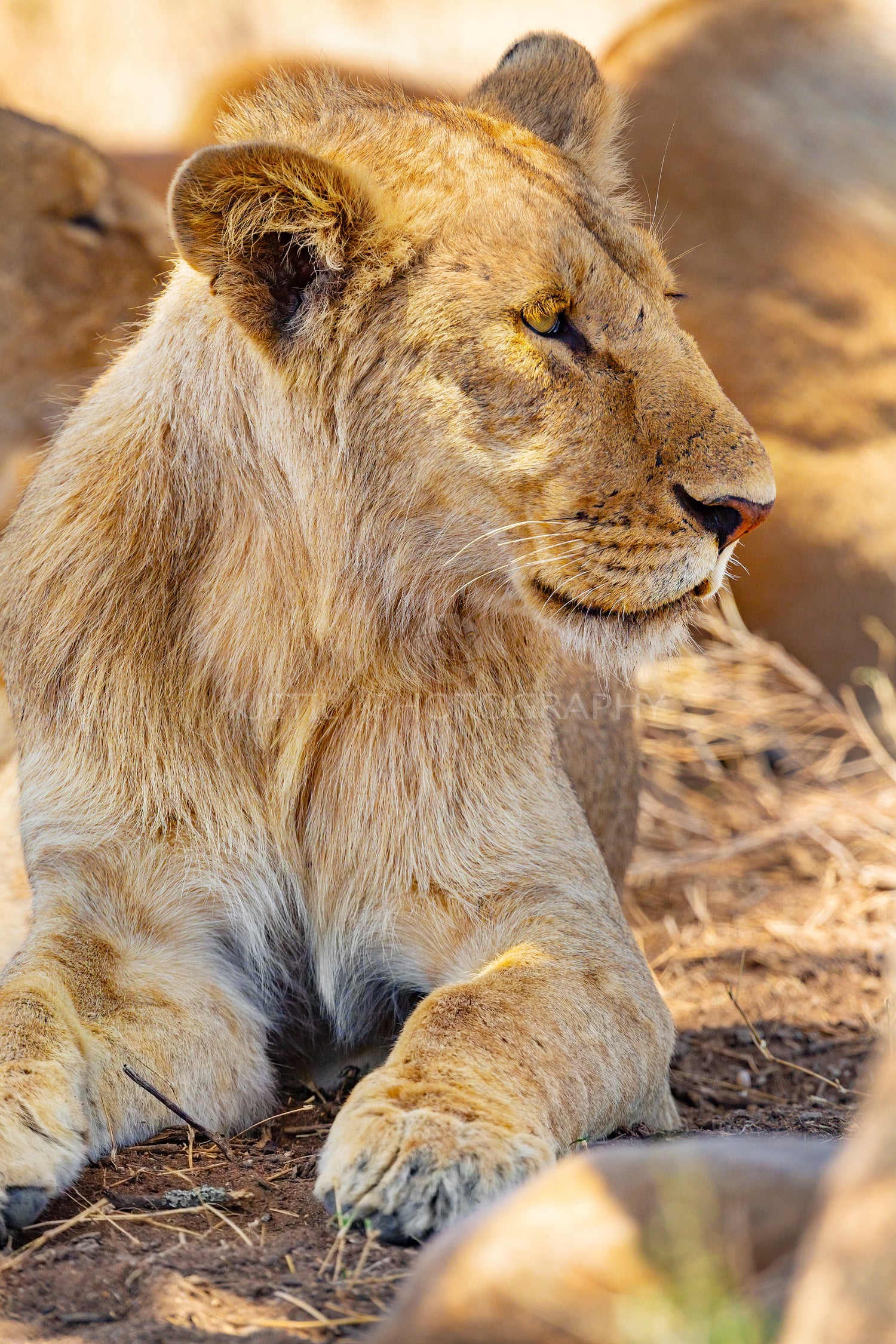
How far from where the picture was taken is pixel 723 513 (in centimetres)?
244

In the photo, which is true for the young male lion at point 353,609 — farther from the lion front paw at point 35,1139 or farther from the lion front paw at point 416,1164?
the lion front paw at point 416,1164

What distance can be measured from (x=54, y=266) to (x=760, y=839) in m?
3.57

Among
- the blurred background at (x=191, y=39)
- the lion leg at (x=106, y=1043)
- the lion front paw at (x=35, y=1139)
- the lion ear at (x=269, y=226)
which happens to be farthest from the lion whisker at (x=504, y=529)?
the blurred background at (x=191, y=39)

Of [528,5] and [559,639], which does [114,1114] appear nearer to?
[559,639]

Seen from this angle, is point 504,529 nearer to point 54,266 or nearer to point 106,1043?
point 106,1043

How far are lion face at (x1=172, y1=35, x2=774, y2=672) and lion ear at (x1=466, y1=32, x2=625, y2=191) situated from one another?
1.67ft

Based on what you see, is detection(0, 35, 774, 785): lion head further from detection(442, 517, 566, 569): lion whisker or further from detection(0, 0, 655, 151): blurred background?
detection(0, 0, 655, 151): blurred background

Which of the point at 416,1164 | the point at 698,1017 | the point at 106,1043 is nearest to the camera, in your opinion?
the point at 416,1164

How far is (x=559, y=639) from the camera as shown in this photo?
265 centimetres

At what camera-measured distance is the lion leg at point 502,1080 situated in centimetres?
197

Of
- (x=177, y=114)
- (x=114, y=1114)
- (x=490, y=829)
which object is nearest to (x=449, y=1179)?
(x=114, y=1114)

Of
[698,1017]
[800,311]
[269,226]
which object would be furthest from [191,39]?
[269,226]

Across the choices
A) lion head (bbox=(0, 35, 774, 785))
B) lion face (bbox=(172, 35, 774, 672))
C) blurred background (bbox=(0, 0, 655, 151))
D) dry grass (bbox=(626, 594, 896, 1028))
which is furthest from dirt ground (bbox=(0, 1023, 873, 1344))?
blurred background (bbox=(0, 0, 655, 151))

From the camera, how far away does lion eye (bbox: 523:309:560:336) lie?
2480 millimetres
